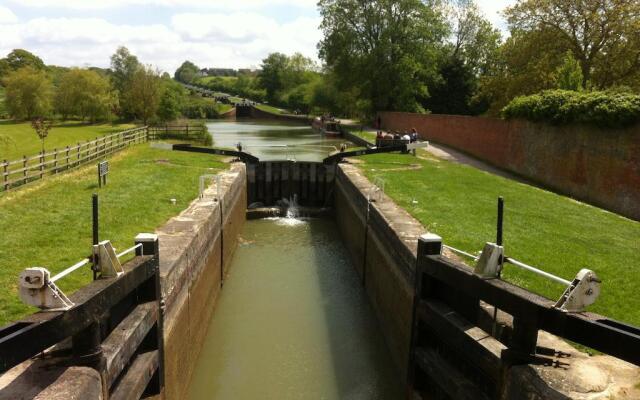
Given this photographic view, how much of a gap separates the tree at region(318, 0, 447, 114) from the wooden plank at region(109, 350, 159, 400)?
1572 inches

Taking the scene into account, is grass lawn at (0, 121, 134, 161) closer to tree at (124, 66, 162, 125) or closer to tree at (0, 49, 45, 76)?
tree at (124, 66, 162, 125)

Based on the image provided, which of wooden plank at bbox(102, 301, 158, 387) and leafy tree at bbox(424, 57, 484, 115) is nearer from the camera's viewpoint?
wooden plank at bbox(102, 301, 158, 387)

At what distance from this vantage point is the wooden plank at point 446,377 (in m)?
5.59

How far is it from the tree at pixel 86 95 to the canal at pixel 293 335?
3881 centimetres

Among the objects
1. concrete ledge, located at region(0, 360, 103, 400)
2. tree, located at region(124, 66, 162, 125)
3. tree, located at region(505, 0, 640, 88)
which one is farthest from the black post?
tree, located at region(124, 66, 162, 125)

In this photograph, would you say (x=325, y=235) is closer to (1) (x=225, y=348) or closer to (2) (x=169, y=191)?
(2) (x=169, y=191)

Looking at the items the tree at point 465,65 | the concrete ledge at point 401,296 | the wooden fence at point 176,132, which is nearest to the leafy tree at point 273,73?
the tree at point 465,65

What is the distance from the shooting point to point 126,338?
531 centimetres

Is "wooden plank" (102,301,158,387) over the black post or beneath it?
beneath

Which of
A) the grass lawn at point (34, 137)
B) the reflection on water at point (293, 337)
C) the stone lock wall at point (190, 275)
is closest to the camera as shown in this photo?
the stone lock wall at point (190, 275)

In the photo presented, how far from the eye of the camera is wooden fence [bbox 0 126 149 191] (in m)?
14.8

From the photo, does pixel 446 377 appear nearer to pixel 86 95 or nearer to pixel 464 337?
pixel 464 337

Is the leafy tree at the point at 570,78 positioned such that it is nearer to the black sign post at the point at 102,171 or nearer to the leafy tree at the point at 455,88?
the black sign post at the point at 102,171

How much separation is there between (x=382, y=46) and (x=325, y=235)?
1190 inches
